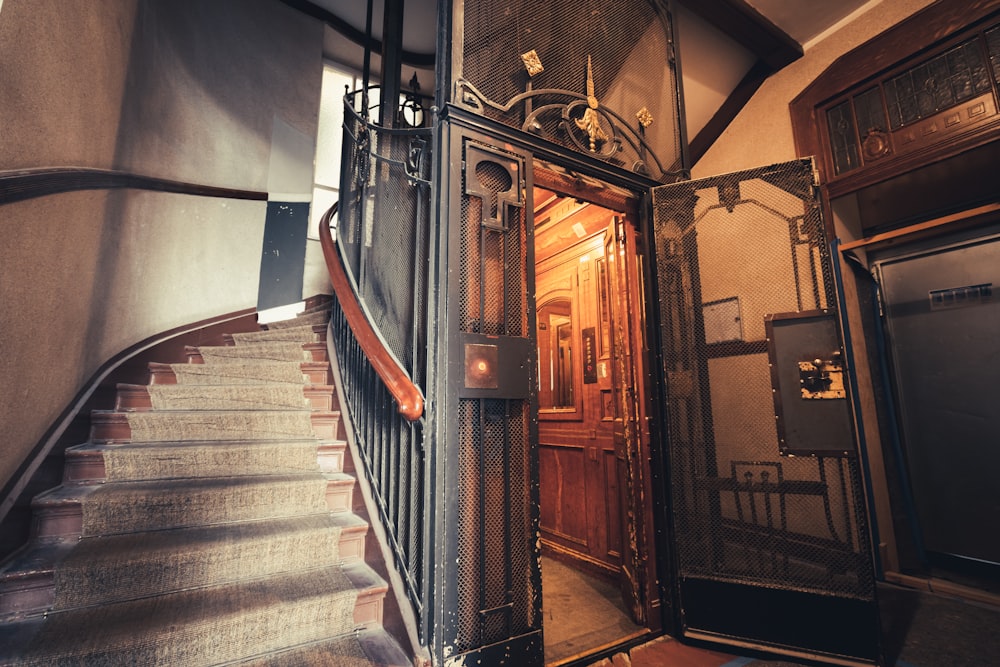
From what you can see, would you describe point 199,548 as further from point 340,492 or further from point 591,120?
point 591,120

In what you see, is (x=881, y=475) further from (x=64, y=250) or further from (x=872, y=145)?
(x=64, y=250)

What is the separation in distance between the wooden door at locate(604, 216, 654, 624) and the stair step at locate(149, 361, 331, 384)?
6.68 feet

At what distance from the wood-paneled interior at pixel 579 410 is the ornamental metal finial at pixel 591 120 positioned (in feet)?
2.02

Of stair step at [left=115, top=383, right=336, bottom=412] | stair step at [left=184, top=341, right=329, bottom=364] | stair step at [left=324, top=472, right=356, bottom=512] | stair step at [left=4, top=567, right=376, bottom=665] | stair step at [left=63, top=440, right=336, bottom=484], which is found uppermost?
stair step at [left=184, top=341, right=329, bottom=364]

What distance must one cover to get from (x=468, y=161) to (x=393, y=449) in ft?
4.49

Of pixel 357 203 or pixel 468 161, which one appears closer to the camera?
pixel 468 161

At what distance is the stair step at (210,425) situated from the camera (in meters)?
2.33

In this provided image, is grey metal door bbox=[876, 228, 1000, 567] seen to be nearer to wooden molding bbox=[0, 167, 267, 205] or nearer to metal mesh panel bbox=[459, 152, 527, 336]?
metal mesh panel bbox=[459, 152, 527, 336]

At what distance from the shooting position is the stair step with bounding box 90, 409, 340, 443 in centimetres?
233

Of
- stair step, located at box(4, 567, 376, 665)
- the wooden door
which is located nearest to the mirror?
the wooden door

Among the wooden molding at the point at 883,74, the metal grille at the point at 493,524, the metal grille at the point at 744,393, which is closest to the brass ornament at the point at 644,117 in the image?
the metal grille at the point at 744,393

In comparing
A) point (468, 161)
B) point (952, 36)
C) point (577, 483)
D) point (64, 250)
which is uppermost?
point (952, 36)

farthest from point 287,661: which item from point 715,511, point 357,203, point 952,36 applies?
point 952,36

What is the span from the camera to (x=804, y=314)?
2.35m
